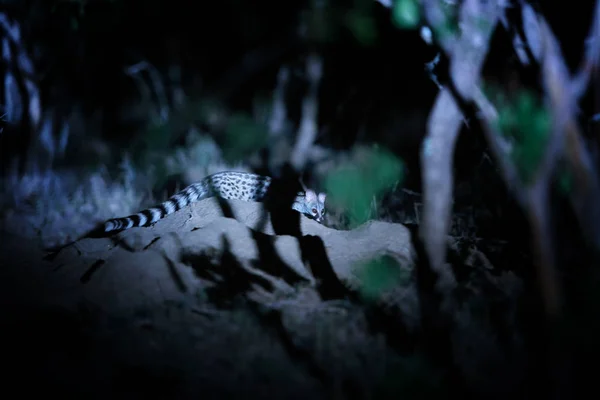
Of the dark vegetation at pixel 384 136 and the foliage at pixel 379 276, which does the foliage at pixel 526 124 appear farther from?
the foliage at pixel 379 276

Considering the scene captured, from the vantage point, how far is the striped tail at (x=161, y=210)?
5770mm

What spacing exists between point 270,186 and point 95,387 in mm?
4712

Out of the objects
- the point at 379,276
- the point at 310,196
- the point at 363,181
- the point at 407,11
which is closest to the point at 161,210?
the point at 310,196

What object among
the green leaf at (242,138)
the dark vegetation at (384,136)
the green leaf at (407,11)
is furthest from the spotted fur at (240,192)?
the green leaf at (407,11)

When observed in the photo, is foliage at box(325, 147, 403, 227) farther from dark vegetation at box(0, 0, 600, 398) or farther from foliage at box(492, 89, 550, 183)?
foliage at box(492, 89, 550, 183)

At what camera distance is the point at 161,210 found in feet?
20.8

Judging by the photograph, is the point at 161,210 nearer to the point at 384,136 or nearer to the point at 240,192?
the point at 240,192

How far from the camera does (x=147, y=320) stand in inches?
146

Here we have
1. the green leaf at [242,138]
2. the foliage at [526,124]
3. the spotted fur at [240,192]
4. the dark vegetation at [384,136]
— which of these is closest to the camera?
the dark vegetation at [384,136]

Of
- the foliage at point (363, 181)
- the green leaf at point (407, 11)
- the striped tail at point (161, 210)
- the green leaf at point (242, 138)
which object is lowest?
the foliage at point (363, 181)

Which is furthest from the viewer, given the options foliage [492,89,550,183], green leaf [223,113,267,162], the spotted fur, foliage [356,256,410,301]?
green leaf [223,113,267,162]

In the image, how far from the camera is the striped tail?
577 centimetres

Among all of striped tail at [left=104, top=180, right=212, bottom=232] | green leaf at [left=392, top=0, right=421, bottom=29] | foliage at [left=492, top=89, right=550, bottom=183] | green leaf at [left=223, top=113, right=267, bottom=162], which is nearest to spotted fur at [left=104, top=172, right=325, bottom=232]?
striped tail at [left=104, top=180, right=212, bottom=232]

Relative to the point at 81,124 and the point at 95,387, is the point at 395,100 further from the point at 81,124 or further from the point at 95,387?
the point at 95,387
